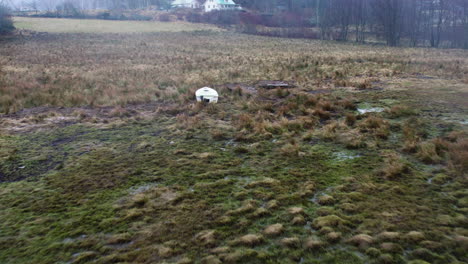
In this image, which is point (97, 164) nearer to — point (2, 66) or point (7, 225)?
point (7, 225)

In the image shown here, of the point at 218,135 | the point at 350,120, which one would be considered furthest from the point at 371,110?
the point at 218,135

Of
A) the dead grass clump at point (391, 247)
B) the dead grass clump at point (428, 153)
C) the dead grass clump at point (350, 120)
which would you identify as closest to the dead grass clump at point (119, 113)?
the dead grass clump at point (350, 120)

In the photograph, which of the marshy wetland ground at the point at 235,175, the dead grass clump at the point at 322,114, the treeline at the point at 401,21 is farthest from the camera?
the treeline at the point at 401,21

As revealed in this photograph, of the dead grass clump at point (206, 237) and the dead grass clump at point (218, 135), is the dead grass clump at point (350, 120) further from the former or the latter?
the dead grass clump at point (206, 237)

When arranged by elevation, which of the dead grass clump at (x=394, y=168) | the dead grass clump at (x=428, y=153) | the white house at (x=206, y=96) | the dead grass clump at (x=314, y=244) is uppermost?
the white house at (x=206, y=96)

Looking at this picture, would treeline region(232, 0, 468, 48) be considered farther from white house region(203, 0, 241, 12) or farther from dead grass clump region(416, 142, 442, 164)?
dead grass clump region(416, 142, 442, 164)

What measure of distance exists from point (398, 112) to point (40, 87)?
589 inches

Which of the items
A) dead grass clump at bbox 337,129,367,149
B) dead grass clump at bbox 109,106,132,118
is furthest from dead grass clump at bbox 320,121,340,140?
dead grass clump at bbox 109,106,132,118

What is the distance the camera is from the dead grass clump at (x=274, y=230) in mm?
4438

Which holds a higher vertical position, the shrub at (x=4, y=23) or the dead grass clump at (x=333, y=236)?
the shrub at (x=4, y=23)

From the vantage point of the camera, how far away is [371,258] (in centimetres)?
387

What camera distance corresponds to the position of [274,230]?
4.47 meters

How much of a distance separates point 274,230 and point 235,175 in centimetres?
208

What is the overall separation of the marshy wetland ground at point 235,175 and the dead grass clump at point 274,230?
0.02 metres
